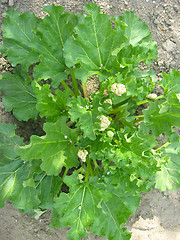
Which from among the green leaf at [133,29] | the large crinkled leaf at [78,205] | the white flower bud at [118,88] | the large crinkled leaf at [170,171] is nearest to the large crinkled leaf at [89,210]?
the large crinkled leaf at [78,205]

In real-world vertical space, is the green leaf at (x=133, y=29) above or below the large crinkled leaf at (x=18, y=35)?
below

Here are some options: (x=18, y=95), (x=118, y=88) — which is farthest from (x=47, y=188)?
A: (x=118, y=88)

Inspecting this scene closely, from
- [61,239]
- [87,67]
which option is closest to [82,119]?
A: [87,67]

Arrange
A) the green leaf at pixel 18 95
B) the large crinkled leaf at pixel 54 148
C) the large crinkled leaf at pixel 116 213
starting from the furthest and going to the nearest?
1. the green leaf at pixel 18 95
2. the large crinkled leaf at pixel 116 213
3. the large crinkled leaf at pixel 54 148

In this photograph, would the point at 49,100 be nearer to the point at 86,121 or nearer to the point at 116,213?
the point at 86,121

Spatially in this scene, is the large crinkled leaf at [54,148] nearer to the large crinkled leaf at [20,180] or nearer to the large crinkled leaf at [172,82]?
the large crinkled leaf at [20,180]

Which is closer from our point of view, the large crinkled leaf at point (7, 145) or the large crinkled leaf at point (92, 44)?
the large crinkled leaf at point (92, 44)

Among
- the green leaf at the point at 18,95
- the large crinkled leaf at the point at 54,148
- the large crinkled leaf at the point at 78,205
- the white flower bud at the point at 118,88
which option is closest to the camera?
the large crinkled leaf at the point at 54,148

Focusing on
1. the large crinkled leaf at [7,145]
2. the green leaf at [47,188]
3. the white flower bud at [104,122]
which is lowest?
the green leaf at [47,188]

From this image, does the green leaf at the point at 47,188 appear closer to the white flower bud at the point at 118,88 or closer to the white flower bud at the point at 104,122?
the white flower bud at the point at 104,122
